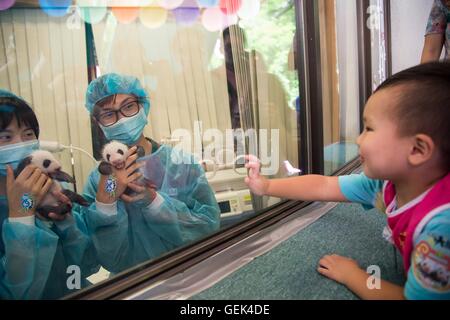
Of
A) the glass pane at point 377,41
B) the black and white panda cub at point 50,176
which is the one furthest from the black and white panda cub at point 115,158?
the glass pane at point 377,41

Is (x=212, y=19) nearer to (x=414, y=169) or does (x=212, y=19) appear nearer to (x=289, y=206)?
(x=289, y=206)

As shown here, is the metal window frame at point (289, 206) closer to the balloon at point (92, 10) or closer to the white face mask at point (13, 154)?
the white face mask at point (13, 154)

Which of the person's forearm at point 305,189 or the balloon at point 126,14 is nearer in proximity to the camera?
the person's forearm at point 305,189

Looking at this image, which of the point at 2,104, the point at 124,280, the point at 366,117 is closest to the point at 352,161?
the point at 366,117

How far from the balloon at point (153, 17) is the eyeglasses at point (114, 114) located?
0.48 metres

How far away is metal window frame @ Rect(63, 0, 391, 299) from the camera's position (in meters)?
0.52

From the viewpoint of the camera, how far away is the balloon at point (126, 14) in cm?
118

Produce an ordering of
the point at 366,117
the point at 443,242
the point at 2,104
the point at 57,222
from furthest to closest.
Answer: the point at 57,222, the point at 2,104, the point at 366,117, the point at 443,242

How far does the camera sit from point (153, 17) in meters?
1.26

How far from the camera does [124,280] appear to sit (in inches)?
20.7

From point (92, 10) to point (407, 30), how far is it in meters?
2.03
